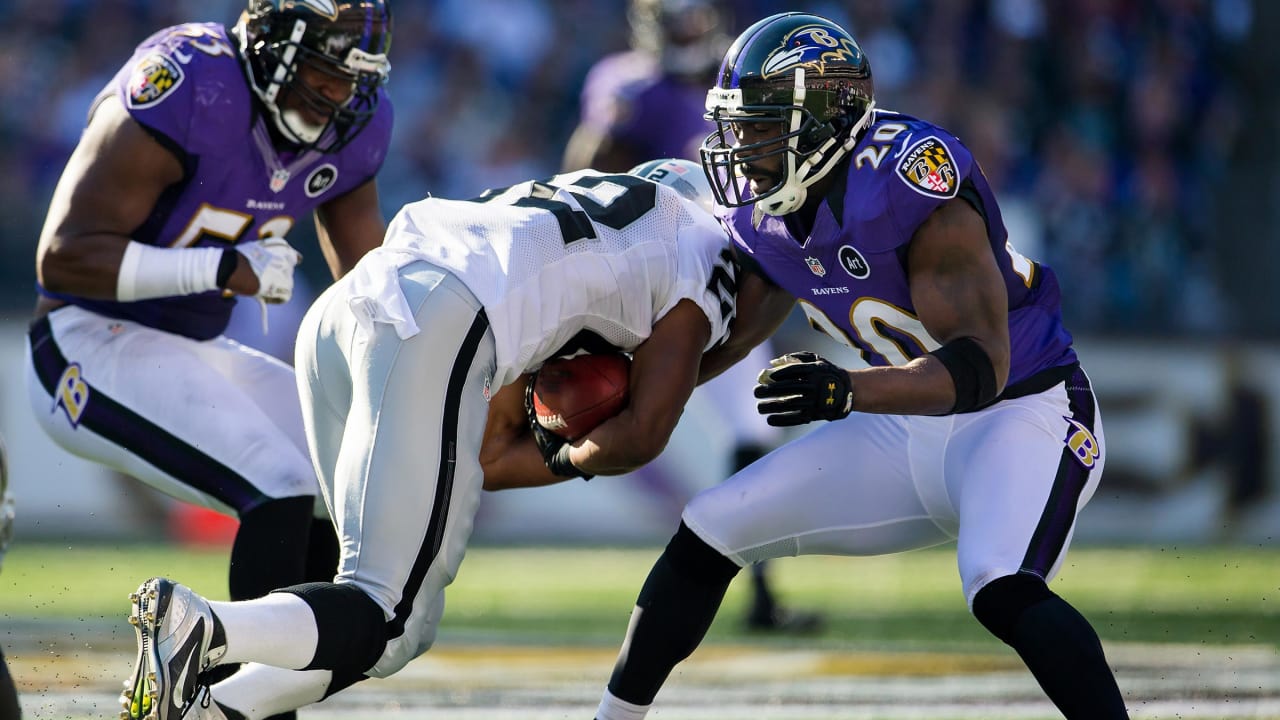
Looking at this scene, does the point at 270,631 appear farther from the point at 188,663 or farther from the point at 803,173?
the point at 803,173

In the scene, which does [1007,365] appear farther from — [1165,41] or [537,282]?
[1165,41]

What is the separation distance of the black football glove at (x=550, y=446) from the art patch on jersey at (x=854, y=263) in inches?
27.7

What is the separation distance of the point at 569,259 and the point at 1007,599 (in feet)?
3.57

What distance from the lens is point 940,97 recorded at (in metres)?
9.66

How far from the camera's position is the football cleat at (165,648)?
8.88 ft

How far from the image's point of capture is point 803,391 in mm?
2881

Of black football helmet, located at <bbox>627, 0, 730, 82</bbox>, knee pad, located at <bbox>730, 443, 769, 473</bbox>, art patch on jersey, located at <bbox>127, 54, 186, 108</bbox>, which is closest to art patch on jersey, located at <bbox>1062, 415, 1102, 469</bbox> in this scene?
art patch on jersey, located at <bbox>127, 54, 186, 108</bbox>

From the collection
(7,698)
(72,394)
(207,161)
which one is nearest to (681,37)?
(207,161)

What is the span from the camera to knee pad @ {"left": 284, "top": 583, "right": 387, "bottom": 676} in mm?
2910

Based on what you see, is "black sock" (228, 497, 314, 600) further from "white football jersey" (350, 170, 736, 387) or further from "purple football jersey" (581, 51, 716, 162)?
"purple football jersey" (581, 51, 716, 162)

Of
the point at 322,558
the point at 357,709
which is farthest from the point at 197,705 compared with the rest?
the point at 357,709

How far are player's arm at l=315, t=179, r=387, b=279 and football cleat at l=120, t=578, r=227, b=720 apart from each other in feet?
5.21

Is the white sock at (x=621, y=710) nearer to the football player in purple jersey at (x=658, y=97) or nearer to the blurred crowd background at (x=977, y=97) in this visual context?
the football player in purple jersey at (x=658, y=97)

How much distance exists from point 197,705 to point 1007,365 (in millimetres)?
1643
